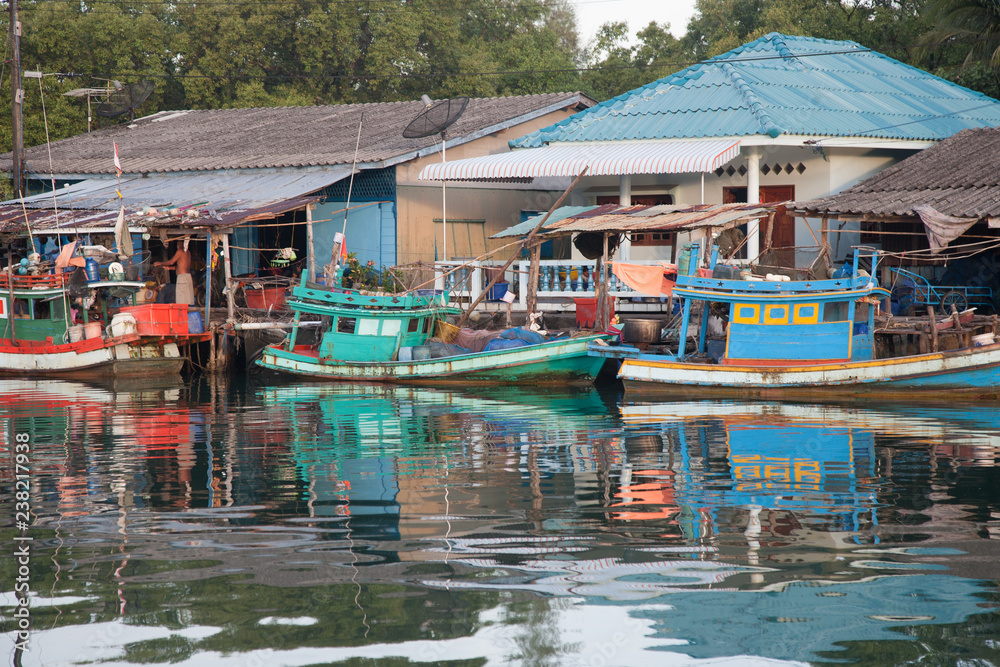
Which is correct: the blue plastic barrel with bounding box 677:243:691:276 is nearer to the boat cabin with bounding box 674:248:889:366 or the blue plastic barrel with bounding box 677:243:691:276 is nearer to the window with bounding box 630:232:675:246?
the boat cabin with bounding box 674:248:889:366

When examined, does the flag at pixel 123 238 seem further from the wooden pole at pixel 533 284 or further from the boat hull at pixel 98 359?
the wooden pole at pixel 533 284

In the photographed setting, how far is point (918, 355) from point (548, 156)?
8.40m

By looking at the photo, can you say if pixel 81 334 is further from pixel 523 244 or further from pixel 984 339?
pixel 984 339

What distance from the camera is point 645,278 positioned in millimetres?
18422

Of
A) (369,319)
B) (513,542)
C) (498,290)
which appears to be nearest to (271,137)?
(498,290)

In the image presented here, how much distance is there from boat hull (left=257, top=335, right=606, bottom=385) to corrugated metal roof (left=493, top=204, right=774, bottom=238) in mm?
2043

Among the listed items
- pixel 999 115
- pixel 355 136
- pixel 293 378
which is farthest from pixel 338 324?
pixel 999 115

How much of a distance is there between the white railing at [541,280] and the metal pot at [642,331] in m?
0.99

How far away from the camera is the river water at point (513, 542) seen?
628 cm

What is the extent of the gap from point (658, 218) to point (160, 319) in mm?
9526

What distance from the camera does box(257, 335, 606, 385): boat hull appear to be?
18344 mm

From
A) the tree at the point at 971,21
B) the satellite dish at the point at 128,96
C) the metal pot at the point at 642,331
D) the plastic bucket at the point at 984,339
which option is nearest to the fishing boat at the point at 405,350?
the metal pot at the point at 642,331

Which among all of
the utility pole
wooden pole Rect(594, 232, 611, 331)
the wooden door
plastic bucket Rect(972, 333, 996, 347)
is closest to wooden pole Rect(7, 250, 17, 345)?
the utility pole

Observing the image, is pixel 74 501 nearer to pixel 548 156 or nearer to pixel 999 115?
pixel 548 156
